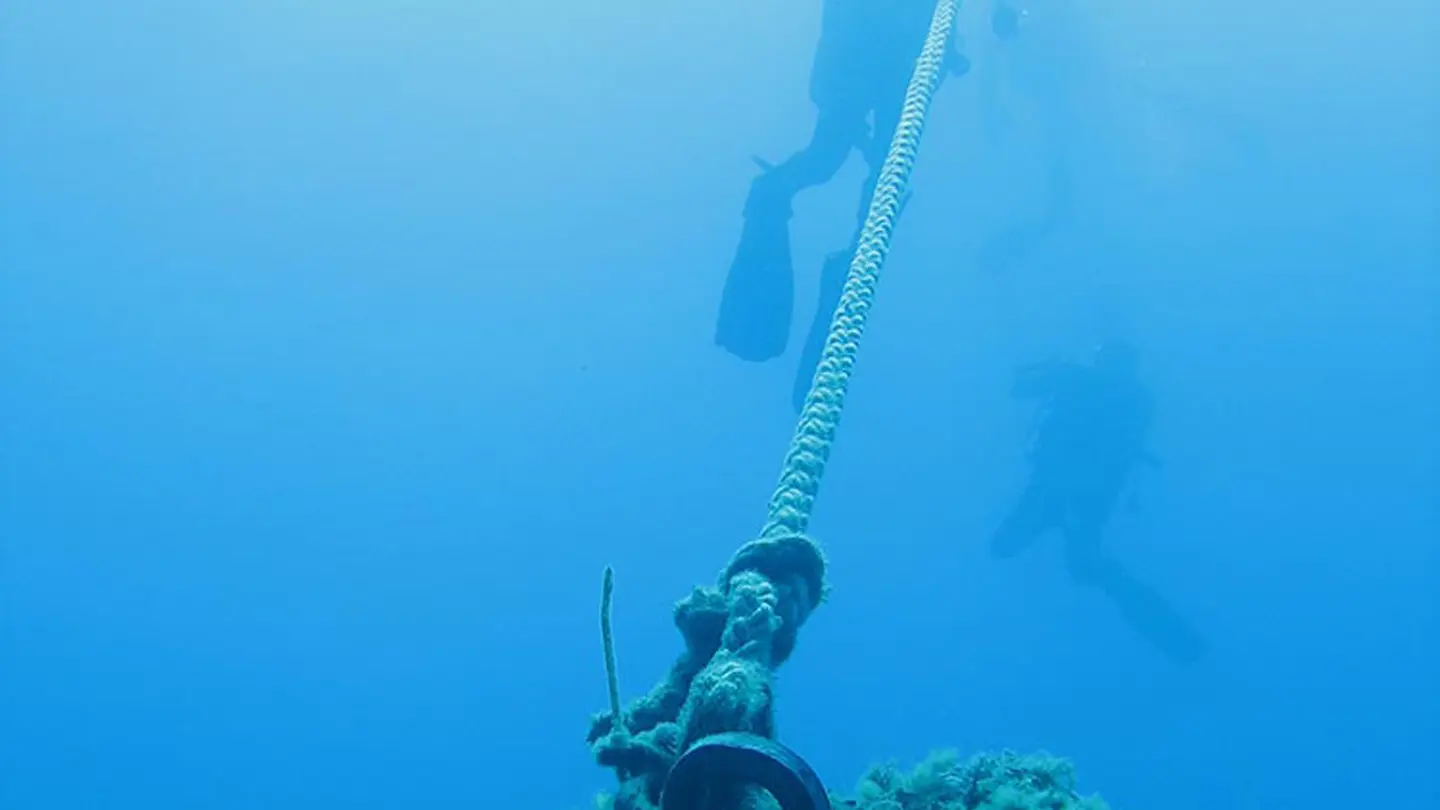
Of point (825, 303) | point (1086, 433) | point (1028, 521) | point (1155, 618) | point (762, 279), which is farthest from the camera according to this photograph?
point (1155, 618)

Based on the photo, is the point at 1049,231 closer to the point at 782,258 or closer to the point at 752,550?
the point at 782,258

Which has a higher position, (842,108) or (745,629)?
(842,108)

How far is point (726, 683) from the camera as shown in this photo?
58.7 inches

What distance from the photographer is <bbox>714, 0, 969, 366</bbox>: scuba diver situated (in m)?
5.75

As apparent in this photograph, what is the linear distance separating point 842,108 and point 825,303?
44.0 inches

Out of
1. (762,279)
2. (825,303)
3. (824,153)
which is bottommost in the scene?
(825,303)

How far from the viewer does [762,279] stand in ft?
20.2

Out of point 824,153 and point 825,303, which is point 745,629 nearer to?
point 825,303

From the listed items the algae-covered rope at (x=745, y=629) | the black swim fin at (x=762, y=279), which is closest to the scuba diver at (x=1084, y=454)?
the black swim fin at (x=762, y=279)

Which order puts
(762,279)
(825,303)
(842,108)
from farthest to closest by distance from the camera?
(762,279) < (825,303) < (842,108)

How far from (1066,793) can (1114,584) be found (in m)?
7.75

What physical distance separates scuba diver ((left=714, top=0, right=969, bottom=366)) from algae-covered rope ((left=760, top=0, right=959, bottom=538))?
3009 mm

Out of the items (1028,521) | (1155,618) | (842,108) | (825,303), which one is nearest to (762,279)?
(825,303)

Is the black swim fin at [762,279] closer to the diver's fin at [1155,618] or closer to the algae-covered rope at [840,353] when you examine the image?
the algae-covered rope at [840,353]
